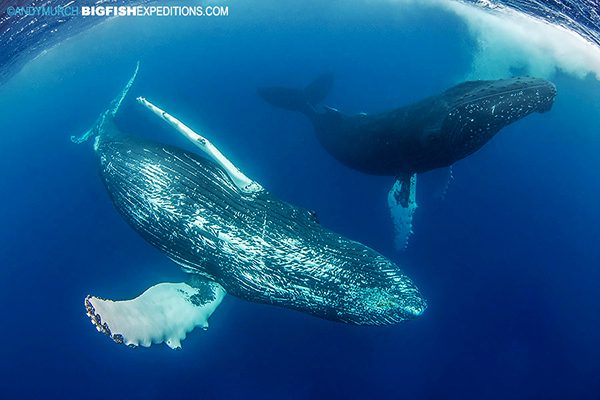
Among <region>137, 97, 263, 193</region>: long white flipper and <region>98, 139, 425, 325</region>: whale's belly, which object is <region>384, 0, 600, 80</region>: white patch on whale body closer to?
<region>137, 97, 263, 193</region>: long white flipper

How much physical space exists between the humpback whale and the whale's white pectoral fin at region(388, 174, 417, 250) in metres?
4.11

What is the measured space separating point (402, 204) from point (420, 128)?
214 centimetres

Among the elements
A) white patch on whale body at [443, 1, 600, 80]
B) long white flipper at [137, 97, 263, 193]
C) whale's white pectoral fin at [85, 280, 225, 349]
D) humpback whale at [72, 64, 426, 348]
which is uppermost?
white patch on whale body at [443, 1, 600, 80]

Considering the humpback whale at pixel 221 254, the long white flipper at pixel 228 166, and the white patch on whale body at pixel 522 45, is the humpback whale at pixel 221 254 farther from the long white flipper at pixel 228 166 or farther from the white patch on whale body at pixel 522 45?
the white patch on whale body at pixel 522 45

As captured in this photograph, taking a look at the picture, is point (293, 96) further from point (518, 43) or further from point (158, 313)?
point (158, 313)

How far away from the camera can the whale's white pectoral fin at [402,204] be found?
863 centimetres

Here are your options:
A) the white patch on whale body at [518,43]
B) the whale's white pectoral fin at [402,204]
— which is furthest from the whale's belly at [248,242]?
the white patch on whale body at [518,43]

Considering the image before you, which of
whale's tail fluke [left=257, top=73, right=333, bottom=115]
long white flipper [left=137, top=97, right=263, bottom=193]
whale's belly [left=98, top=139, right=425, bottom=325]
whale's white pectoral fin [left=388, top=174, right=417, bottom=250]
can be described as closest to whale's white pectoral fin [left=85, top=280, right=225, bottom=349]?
whale's belly [left=98, top=139, right=425, bottom=325]

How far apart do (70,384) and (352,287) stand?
11294 millimetres

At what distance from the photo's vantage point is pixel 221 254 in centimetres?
490

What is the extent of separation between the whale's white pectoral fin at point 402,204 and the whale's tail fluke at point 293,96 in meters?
3.98

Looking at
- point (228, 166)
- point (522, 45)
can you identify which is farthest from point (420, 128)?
point (522, 45)

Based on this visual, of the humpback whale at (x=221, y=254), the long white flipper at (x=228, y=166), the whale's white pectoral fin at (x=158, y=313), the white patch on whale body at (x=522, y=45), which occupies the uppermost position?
the white patch on whale body at (x=522, y=45)

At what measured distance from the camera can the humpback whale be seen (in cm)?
427
